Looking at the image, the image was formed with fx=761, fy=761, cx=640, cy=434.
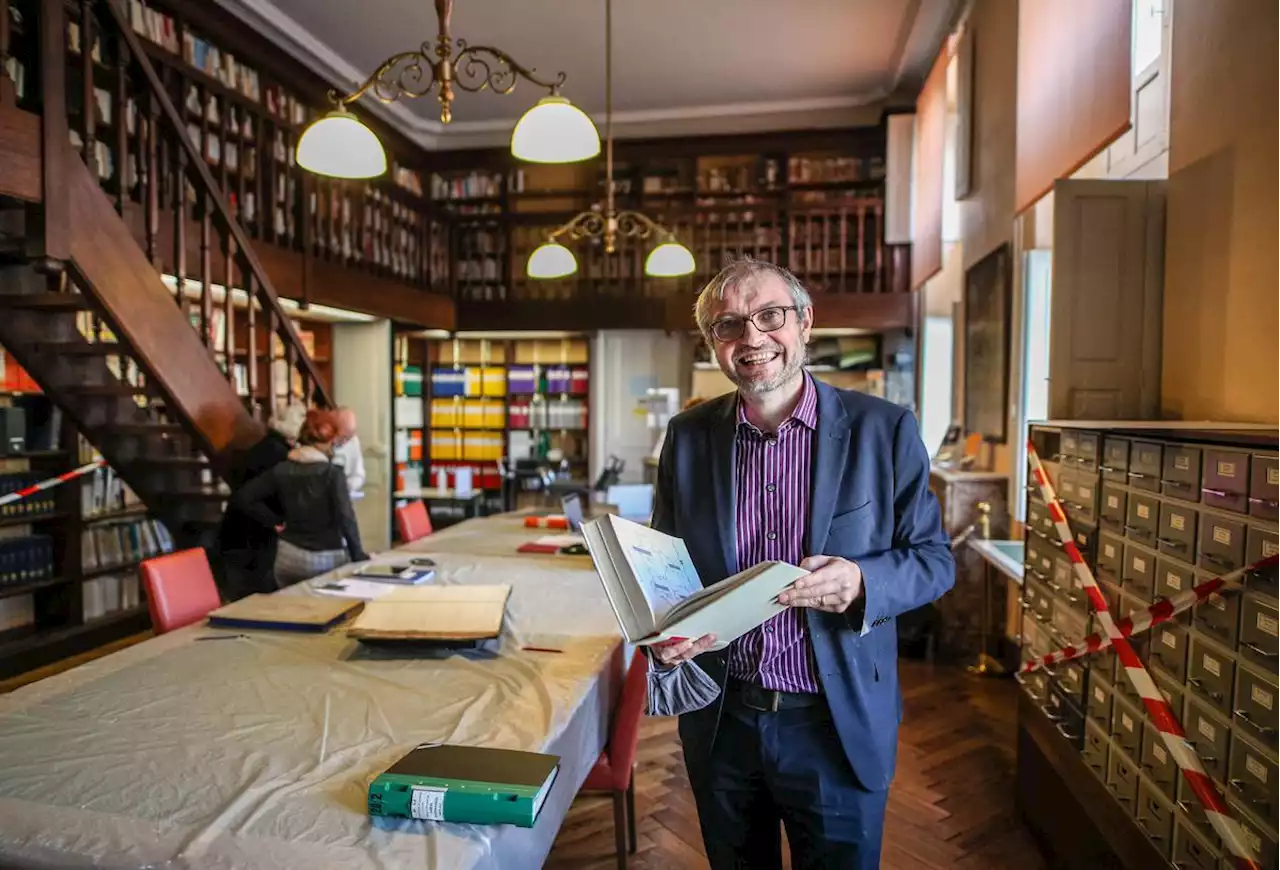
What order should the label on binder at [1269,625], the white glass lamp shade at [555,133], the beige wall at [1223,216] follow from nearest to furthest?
the label on binder at [1269,625], the beige wall at [1223,216], the white glass lamp shade at [555,133]

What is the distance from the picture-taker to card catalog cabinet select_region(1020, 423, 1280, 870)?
1516mm

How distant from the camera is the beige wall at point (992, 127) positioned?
4.12 meters

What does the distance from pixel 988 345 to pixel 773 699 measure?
12.4 ft

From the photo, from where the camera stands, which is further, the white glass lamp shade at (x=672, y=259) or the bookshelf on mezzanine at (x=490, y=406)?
the bookshelf on mezzanine at (x=490, y=406)

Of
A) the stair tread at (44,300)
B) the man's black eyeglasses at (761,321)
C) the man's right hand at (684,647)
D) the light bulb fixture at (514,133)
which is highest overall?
the light bulb fixture at (514,133)

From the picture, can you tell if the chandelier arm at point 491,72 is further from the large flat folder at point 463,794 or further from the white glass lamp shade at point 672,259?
the large flat folder at point 463,794

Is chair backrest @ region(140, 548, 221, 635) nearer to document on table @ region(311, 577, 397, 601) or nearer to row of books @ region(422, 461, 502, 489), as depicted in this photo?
document on table @ region(311, 577, 397, 601)

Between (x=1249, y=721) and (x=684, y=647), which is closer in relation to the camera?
(x=684, y=647)

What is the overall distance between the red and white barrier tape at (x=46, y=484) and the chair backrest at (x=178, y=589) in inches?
102

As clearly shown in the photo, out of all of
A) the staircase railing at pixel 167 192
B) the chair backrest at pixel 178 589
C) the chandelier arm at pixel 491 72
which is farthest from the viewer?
the staircase railing at pixel 167 192

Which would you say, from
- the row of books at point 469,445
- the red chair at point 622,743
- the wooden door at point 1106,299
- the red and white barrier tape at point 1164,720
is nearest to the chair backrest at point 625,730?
the red chair at point 622,743

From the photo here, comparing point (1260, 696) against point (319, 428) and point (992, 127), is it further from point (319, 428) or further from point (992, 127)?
point (992, 127)

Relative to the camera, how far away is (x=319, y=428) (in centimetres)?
354

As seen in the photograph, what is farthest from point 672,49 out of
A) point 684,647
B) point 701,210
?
point 684,647
